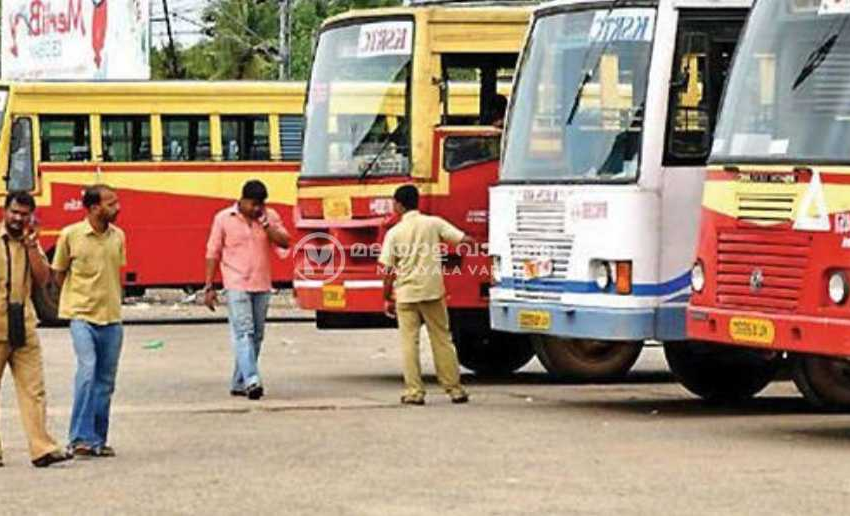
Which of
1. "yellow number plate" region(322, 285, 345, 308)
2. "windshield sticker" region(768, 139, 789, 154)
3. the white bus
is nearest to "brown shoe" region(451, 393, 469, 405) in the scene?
the white bus

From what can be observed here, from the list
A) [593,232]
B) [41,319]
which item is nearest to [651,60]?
[593,232]

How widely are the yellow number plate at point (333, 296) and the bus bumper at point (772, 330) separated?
5758 mm

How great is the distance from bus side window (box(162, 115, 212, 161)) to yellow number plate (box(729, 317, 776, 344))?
1919 centimetres

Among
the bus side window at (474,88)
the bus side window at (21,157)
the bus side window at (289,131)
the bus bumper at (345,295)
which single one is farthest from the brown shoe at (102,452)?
the bus side window at (289,131)

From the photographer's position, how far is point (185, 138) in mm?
34625

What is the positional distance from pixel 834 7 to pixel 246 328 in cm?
644

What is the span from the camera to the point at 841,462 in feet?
48.5

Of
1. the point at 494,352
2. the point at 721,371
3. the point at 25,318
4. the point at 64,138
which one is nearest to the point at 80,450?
the point at 25,318

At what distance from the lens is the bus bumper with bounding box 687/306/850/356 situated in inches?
602

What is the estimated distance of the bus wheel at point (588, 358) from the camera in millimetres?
21250

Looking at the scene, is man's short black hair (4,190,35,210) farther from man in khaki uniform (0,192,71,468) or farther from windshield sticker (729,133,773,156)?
windshield sticker (729,133,773,156)

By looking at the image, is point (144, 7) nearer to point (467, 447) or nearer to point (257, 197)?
point (257, 197)

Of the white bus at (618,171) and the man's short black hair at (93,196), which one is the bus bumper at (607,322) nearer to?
the white bus at (618,171)

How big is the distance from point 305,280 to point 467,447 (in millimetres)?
6766
